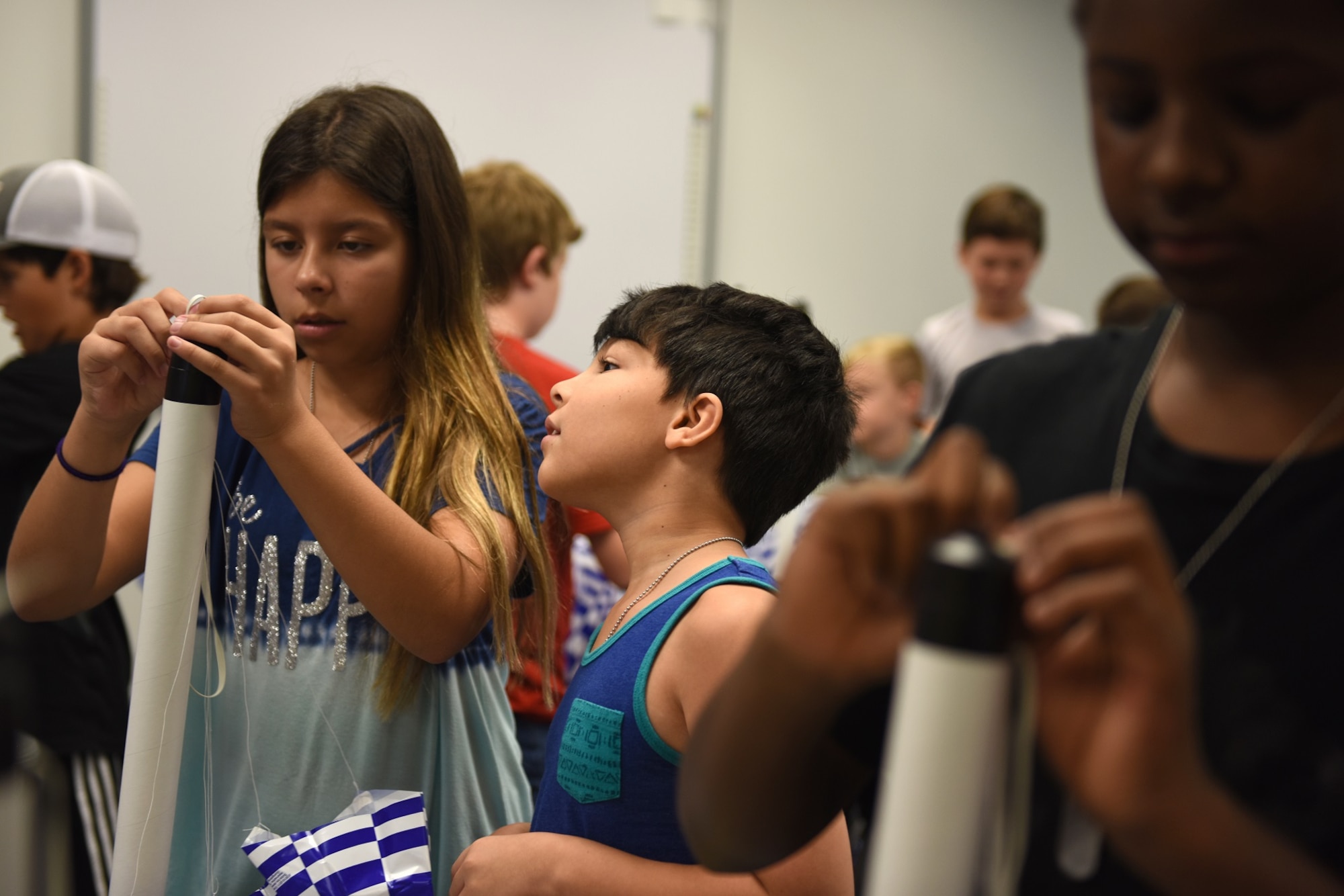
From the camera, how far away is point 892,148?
4.12 metres

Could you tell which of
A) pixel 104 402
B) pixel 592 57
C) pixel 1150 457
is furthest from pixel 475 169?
pixel 1150 457

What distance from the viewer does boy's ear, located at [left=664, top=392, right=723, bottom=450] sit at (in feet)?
3.55

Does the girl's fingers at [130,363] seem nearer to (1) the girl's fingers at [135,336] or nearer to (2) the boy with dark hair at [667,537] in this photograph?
(1) the girl's fingers at [135,336]

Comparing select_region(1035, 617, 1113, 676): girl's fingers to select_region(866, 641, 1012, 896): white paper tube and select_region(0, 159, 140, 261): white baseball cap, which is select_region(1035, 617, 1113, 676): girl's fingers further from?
select_region(0, 159, 140, 261): white baseball cap

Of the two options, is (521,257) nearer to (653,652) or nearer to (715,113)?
(653,652)

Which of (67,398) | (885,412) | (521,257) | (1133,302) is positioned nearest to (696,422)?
(67,398)

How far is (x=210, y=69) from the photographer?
119 inches

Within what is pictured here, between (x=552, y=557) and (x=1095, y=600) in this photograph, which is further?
(x=552, y=557)

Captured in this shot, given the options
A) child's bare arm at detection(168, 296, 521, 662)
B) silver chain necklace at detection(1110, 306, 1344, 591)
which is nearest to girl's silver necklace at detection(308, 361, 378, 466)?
child's bare arm at detection(168, 296, 521, 662)

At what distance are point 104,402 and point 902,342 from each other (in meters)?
2.52

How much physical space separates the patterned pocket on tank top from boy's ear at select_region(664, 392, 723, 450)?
0.25 metres

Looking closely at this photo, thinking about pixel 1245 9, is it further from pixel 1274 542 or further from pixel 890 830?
pixel 890 830

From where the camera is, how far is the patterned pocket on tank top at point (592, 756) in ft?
3.15

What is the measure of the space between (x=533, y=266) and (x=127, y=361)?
111 centimetres
